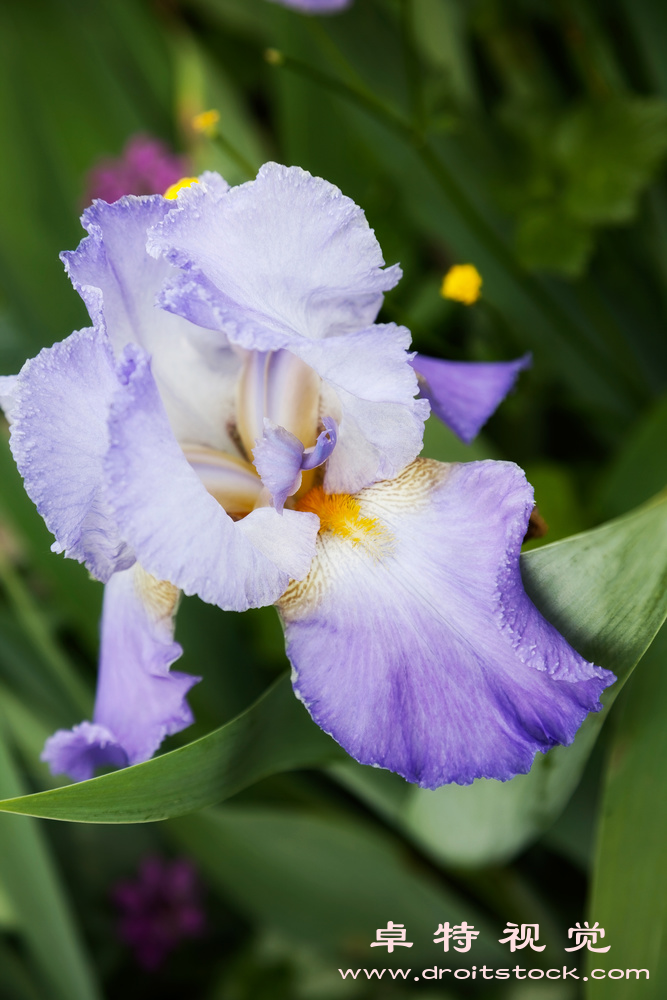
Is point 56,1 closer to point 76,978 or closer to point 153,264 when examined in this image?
point 153,264

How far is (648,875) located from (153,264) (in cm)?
47

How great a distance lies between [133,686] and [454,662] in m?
0.20

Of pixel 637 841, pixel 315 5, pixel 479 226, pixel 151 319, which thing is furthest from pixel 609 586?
pixel 315 5

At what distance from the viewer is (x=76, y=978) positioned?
0.66m

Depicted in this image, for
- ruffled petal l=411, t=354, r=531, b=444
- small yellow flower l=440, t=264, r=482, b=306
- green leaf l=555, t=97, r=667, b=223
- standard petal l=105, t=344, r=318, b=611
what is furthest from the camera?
green leaf l=555, t=97, r=667, b=223

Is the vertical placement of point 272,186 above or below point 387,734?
above

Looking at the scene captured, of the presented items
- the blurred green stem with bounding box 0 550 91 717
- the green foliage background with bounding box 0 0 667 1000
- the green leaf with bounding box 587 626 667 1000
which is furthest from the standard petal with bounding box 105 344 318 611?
the blurred green stem with bounding box 0 550 91 717

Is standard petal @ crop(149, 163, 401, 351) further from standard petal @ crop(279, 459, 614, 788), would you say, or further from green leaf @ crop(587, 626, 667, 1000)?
green leaf @ crop(587, 626, 667, 1000)

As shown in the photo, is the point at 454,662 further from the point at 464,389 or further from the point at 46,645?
the point at 46,645

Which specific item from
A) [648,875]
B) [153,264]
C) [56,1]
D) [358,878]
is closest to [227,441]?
[153,264]

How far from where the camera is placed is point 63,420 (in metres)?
0.41

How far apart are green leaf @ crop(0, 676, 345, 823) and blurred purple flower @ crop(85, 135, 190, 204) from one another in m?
0.64

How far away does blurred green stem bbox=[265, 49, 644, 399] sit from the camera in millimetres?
695

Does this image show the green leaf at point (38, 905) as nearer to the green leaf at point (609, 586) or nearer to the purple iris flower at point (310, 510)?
the purple iris flower at point (310, 510)
